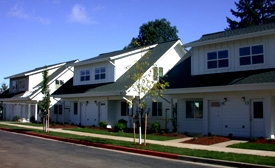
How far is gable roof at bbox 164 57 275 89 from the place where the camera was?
1730 cm

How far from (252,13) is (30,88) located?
1513 inches

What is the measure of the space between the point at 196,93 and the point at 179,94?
139cm

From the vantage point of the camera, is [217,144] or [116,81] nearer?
[217,144]

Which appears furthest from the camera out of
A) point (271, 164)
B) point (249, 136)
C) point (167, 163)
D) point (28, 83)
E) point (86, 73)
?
point (28, 83)

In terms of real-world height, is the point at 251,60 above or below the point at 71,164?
above

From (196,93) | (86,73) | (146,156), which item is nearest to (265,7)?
(86,73)

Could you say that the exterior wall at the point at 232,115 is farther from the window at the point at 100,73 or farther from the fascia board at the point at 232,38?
the window at the point at 100,73

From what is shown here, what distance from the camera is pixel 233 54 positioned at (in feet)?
65.1

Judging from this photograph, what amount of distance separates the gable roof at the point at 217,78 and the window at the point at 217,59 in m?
0.63

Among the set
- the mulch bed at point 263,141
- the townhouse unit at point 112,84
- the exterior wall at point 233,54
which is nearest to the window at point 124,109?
the townhouse unit at point 112,84

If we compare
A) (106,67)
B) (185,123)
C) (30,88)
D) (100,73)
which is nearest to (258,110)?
(185,123)

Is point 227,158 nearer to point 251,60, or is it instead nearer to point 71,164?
point 71,164

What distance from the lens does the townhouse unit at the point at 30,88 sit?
36.8 meters

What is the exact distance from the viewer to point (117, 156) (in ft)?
42.2
